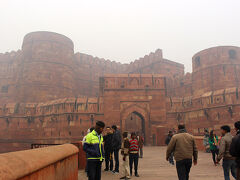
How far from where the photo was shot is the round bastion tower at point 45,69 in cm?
2672

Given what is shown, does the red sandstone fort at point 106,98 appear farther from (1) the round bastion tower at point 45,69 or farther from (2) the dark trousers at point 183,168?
(2) the dark trousers at point 183,168

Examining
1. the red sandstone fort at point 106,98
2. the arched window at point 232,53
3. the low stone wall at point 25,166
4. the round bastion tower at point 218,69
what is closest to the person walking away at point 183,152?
the low stone wall at point 25,166

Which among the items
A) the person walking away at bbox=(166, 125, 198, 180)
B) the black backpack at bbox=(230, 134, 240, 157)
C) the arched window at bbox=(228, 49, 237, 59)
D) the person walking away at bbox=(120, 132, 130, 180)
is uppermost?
the arched window at bbox=(228, 49, 237, 59)

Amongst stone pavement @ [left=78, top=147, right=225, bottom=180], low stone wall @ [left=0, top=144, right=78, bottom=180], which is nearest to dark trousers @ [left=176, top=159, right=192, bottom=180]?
stone pavement @ [left=78, top=147, right=225, bottom=180]

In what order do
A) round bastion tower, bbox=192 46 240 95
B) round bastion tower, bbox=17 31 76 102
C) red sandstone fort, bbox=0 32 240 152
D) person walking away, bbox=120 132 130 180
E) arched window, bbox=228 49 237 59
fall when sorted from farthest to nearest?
round bastion tower, bbox=17 31 76 102
arched window, bbox=228 49 237 59
round bastion tower, bbox=192 46 240 95
red sandstone fort, bbox=0 32 240 152
person walking away, bbox=120 132 130 180

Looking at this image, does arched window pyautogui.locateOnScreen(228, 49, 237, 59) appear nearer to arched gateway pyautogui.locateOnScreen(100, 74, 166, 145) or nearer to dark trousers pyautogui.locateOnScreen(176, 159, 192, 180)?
arched gateway pyautogui.locateOnScreen(100, 74, 166, 145)

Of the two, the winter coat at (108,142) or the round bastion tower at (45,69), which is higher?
the round bastion tower at (45,69)

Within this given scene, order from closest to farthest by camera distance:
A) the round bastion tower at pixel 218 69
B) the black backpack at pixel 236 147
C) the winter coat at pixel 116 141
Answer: the black backpack at pixel 236 147
the winter coat at pixel 116 141
the round bastion tower at pixel 218 69

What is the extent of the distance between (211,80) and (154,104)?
31.3 feet

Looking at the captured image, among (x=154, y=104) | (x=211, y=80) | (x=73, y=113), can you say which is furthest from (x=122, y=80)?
(x=211, y=80)

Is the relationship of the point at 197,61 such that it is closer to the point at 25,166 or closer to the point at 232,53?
the point at 232,53

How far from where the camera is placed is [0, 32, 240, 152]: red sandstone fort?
16.9m

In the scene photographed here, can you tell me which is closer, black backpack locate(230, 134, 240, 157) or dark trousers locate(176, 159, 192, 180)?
black backpack locate(230, 134, 240, 157)

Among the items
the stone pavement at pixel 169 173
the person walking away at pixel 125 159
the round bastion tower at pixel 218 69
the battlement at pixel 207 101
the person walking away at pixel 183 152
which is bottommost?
the stone pavement at pixel 169 173
